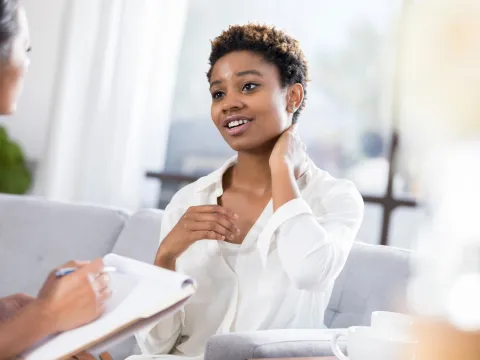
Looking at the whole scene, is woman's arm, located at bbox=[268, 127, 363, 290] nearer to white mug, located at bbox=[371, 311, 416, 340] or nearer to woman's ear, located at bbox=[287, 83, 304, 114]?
woman's ear, located at bbox=[287, 83, 304, 114]

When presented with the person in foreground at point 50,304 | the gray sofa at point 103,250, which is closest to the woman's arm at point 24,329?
the person in foreground at point 50,304

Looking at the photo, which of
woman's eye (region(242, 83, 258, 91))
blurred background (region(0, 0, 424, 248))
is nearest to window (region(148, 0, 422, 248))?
blurred background (region(0, 0, 424, 248))

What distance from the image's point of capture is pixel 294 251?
1.34m

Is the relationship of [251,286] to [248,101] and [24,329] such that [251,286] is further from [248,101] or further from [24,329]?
[24,329]

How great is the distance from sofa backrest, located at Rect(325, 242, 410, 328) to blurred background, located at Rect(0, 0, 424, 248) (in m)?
1.45

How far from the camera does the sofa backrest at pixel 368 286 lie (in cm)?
172

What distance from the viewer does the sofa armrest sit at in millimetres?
1217

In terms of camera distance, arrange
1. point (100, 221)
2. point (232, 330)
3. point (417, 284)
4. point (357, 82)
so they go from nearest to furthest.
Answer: point (232, 330), point (417, 284), point (100, 221), point (357, 82)

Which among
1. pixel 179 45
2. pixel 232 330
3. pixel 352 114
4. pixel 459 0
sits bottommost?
pixel 232 330

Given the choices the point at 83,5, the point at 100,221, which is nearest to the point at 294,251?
the point at 100,221

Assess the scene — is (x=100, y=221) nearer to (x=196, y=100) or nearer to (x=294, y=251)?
(x=294, y=251)

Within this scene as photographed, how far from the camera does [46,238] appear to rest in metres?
2.26

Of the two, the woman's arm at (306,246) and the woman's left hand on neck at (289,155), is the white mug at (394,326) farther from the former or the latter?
the woman's left hand on neck at (289,155)

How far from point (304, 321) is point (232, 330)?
17 centimetres
